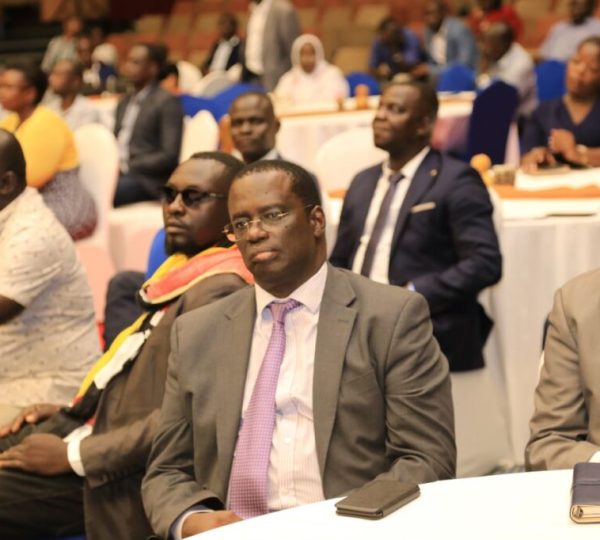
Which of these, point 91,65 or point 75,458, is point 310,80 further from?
point 75,458

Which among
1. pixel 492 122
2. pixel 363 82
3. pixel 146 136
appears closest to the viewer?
pixel 146 136

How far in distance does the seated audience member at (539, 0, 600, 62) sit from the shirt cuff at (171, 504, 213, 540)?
829 cm

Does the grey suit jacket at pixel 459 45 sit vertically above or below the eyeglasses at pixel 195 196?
above

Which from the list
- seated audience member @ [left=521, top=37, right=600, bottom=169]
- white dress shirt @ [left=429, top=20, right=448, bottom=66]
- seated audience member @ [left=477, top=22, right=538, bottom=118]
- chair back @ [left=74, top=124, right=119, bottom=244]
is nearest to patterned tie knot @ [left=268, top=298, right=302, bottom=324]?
seated audience member @ [left=521, top=37, right=600, bottom=169]

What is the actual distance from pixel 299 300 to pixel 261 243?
0.46ft

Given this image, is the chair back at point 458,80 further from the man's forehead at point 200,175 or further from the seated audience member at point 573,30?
the man's forehead at point 200,175

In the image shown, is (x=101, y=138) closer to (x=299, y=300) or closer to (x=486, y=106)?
(x=486, y=106)

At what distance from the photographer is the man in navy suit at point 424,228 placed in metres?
3.63

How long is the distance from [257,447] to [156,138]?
4.43 m

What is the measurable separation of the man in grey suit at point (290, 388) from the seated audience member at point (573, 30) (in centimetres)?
805

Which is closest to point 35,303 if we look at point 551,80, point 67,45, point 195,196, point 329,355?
point 195,196

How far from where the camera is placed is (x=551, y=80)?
28.7 ft

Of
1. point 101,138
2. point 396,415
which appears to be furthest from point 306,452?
point 101,138

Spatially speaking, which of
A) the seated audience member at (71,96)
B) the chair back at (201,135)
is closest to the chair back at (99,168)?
the chair back at (201,135)
